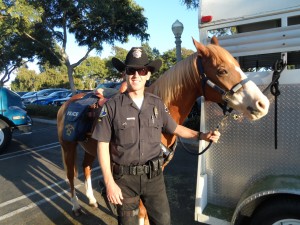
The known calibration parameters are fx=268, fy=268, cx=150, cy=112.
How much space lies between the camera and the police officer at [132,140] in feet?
6.82

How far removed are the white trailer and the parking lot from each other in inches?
42.1

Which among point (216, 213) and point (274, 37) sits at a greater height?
point (274, 37)

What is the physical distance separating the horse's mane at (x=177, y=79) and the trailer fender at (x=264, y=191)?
3.64 ft

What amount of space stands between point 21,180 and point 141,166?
4360 millimetres

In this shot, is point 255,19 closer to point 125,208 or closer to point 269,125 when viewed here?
point 269,125

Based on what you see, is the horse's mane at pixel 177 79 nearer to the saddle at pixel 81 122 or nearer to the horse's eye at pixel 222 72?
the horse's eye at pixel 222 72

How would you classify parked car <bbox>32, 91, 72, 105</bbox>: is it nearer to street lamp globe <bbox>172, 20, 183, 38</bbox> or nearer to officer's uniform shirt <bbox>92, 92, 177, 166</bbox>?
street lamp globe <bbox>172, 20, 183, 38</bbox>

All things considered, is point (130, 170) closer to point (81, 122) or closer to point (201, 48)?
point (201, 48)

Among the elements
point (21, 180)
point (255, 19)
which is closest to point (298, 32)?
point (255, 19)

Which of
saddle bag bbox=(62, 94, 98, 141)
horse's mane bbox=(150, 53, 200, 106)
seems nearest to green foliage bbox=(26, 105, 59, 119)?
saddle bag bbox=(62, 94, 98, 141)

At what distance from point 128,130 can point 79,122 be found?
1.67 m

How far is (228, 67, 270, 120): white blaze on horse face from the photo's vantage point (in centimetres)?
204

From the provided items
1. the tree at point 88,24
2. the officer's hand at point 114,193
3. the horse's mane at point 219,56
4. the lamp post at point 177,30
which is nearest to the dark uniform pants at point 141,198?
the officer's hand at point 114,193

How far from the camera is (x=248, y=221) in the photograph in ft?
8.57
